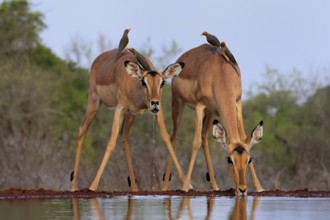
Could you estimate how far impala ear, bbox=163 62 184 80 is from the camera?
18484 mm

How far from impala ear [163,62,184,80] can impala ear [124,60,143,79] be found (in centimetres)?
45

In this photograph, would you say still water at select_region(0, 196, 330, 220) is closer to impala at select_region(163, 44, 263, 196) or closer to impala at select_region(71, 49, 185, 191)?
impala at select_region(163, 44, 263, 196)

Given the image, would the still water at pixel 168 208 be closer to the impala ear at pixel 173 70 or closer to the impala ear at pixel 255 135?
the impala ear at pixel 255 135

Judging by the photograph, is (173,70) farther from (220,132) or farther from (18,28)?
(18,28)

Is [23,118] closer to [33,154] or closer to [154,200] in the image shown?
[33,154]

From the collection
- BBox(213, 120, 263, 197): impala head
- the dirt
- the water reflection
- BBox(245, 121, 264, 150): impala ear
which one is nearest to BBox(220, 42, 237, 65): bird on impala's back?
BBox(213, 120, 263, 197): impala head

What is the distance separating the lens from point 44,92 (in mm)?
48125

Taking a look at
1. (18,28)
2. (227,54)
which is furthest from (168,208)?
(18,28)

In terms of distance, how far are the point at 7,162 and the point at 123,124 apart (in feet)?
37.2

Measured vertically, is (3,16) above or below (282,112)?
above

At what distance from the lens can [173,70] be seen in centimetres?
1864

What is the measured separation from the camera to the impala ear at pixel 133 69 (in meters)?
18.2

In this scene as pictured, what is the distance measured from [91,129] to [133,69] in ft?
96.8

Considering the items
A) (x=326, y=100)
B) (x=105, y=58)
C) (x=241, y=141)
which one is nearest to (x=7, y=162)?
(x=105, y=58)
